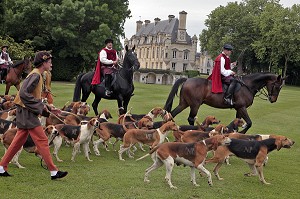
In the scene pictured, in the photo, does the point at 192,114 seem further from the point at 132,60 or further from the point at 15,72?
the point at 15,72

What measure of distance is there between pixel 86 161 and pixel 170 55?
338 feet

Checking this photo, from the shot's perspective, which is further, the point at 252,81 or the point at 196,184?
the point at 252,81

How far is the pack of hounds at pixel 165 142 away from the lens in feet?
27.1

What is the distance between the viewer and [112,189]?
7633mm

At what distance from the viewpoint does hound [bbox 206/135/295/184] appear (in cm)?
888

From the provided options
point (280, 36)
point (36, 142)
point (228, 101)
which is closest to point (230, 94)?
point (228, 101)

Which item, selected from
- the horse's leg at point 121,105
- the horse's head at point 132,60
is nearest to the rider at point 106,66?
the horse's leg at point 121,105

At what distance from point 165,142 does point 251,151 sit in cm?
216

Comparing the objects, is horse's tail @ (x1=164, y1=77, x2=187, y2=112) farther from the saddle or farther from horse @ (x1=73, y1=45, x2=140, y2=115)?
horse @ (x1=73, y1=45, x2=140, y2=115)

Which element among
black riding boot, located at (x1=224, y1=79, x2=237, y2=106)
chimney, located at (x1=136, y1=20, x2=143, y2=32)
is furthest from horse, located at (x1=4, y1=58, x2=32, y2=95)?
chimney, located at (x1=136, y1=20, x2=143, y2=32)

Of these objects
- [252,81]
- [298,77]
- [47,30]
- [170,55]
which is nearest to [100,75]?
[252,81]

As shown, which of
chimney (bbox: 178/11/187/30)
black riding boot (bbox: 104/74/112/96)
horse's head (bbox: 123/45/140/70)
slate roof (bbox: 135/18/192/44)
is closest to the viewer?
horse's head (bbox: 123/45/140/70)

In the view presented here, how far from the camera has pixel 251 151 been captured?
903 cm

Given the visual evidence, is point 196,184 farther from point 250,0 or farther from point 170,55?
point 170,55
